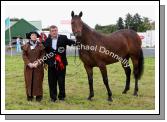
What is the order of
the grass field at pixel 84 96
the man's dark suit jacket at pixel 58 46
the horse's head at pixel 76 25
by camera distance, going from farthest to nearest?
1. the man's dark suit jacket at pixel 58 46
2. the grass field at pixel 84 96
3. the horse's head at pixel 76 25

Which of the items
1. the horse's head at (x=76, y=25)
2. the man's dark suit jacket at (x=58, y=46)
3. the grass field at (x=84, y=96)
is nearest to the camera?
the horse's head at (x=76, y=25)

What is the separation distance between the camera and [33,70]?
790cm

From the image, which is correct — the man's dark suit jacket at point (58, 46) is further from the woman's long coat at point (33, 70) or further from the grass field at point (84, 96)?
the grass field at point (84, 96)

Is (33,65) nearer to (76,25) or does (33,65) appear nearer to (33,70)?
(33,70)

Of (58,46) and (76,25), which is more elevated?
(76,25)

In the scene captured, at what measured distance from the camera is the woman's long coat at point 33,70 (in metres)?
7.82

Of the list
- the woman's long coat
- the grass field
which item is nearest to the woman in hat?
the woman's long coat

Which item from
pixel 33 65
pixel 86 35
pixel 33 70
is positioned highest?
pixel 86 35

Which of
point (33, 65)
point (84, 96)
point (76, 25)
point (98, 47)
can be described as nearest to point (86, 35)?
point (98, 47)

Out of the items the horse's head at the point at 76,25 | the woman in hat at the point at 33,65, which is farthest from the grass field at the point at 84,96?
the horse's head at the point at 76,25

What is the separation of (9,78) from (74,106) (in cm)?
448

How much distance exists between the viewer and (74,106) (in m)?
7.62

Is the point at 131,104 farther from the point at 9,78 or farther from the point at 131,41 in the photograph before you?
the point at 9,78

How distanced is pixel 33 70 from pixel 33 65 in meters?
0.17
